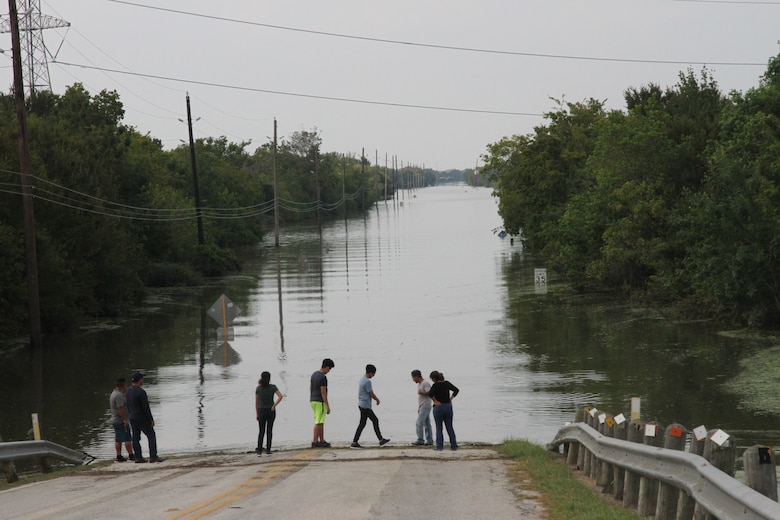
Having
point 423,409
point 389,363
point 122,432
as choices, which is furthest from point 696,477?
point 389,363

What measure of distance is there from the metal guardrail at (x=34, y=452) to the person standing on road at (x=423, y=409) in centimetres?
674

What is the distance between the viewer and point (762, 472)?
22.5 ft

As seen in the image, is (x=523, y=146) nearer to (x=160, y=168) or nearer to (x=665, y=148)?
(x=665, y=148)

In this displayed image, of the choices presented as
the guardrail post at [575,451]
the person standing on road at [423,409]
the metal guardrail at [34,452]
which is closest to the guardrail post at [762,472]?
the guardrail post at [575,451]

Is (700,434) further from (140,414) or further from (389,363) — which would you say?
(389,363)

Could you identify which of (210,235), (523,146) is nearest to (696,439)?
(523,146)

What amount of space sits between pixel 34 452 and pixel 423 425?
775 centimetres

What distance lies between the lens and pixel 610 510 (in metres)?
10.3

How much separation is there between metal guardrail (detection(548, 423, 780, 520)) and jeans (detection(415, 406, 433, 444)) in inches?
328

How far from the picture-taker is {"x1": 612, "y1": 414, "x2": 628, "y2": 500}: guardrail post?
11758 millimetres

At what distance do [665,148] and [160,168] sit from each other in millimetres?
47163

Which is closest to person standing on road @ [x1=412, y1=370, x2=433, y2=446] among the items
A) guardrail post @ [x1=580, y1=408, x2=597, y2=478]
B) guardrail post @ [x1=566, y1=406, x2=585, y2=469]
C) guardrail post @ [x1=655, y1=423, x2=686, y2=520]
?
guardrail post @ [x1=566, y1=406, x2=585, y2=469]

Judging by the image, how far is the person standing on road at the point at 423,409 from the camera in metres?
20.4

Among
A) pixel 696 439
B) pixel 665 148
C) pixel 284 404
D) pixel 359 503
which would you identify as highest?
pixel 665 148
